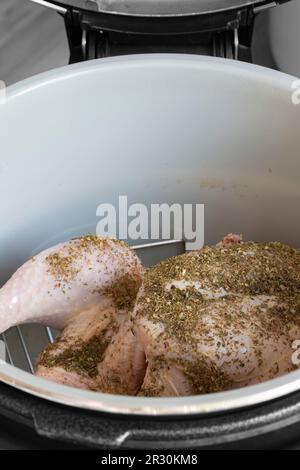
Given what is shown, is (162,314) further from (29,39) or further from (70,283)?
(29,39)

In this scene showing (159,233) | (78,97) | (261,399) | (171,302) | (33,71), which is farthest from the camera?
(33,71)

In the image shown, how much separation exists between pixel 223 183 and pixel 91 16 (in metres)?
0.31

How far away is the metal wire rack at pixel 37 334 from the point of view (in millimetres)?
1160

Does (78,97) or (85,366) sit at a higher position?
(78,97)

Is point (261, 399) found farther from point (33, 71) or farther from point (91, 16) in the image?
point (33, 71)

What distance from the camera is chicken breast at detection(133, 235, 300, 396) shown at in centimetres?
80

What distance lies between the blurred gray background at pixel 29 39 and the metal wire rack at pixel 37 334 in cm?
87

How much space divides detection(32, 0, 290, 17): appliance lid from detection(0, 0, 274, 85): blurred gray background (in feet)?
2.73

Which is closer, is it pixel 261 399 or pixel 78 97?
pixel 261 399

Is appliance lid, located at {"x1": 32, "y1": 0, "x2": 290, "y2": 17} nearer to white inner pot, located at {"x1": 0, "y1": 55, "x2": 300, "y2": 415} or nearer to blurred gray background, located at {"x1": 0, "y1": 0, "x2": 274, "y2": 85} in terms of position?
white inner pot, located at {"x1": 0, "y1": 55, "x2": 300, "y2": 415}

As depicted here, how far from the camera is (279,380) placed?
65 cm

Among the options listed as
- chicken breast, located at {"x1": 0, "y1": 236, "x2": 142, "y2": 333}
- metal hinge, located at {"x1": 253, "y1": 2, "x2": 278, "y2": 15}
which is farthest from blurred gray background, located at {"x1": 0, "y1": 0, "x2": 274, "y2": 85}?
chicken breast, located at {"x1": 0, "y1": 236, "x2": 142, "y2": 333}
